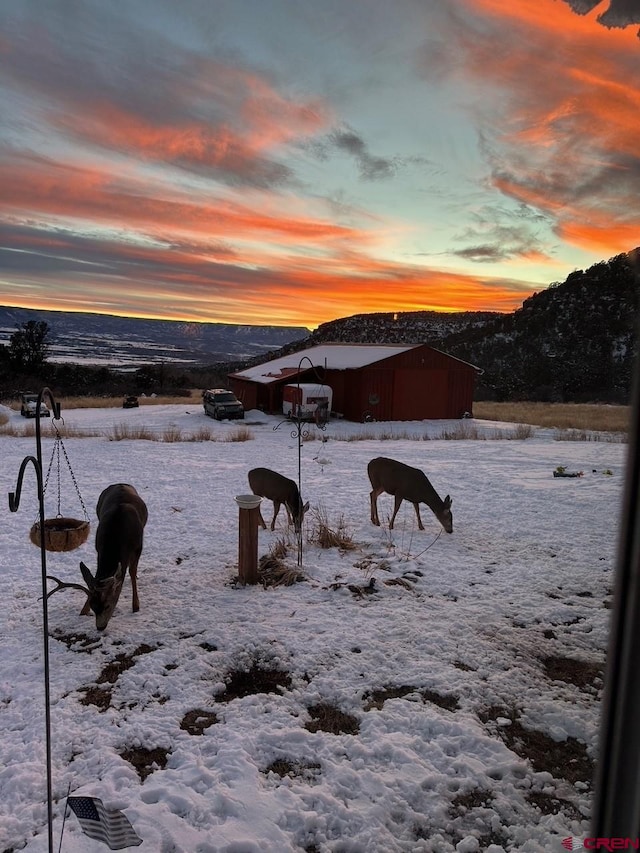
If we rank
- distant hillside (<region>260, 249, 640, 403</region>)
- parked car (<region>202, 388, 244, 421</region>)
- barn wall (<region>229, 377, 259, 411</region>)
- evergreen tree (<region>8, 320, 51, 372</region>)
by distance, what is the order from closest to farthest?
parked car (<region>202, 388, 244, 421</region>)
barn wall (<region>229, 377, 259, 411</region>)
distant hillside (<region>260, 249, 640, 403</region>)
evergreen tree (<region>8, 320, 51, 372</region>)

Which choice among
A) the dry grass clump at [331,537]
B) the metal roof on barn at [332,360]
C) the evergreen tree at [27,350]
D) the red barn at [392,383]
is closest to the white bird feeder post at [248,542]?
the dry grass clump at [331,537]

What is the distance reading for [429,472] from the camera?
46.5 feet

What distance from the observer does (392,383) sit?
28.8m

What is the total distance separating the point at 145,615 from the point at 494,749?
405cm

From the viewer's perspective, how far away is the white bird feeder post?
710 cm

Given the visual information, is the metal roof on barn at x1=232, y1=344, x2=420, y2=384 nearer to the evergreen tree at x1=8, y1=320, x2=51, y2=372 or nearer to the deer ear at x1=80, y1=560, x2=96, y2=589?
the deer ear at x1=80, y1=560, x2=96, y2=589

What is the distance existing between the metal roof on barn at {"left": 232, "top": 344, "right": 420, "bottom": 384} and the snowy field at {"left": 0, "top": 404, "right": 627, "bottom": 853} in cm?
1895

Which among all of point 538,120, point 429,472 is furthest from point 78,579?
point 429,472

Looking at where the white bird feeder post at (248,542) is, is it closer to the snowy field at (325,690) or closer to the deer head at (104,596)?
the snowy field at (325,690)

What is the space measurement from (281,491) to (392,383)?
67.4 ft

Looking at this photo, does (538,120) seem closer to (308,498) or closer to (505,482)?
(308,498)

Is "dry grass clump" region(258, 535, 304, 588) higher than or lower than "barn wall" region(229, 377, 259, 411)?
lower

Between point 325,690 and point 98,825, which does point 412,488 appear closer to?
point 325,690

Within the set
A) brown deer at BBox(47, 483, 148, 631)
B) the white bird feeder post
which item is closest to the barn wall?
the white bird feeder post
